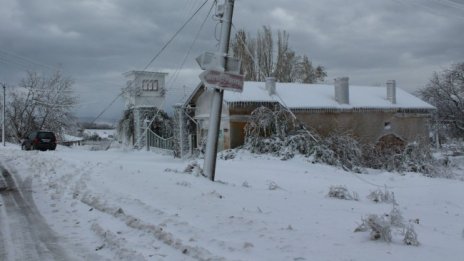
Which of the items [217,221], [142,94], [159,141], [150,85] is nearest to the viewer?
[217,221]

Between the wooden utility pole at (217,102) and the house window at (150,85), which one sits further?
the house window at (150,85)

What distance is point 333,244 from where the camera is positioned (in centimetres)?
582

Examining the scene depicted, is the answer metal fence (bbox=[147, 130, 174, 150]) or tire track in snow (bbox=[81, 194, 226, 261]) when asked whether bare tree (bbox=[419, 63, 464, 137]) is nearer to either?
metal fence (bbox=[147, 130, 174, 150])

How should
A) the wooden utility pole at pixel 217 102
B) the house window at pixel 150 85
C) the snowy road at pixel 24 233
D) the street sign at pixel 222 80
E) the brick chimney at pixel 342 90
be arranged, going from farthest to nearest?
the house window at pixel 150 85 < the brick chimney at pixel 342 90 < the wooden utility pole at pixel 217 102 < the street sign at pixel 222 80 < the snowy road at pixel 24 233

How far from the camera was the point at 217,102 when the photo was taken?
487 inches

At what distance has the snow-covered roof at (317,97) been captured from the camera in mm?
27356

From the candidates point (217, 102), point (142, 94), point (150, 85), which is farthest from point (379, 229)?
point (150, 85)

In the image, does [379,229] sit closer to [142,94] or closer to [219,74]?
[219,74]

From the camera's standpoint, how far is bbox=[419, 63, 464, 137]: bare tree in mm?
45344

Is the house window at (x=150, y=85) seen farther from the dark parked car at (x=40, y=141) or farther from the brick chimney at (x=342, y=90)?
the brick chimney at (x=342, y=90)

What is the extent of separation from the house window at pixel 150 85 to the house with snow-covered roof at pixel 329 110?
1009 cm

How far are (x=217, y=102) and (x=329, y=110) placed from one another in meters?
17.3

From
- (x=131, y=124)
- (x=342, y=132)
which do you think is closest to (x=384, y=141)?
(x=342, y=132)

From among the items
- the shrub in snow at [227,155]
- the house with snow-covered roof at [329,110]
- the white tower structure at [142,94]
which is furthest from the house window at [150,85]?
the shrub in snow at [227,155]
